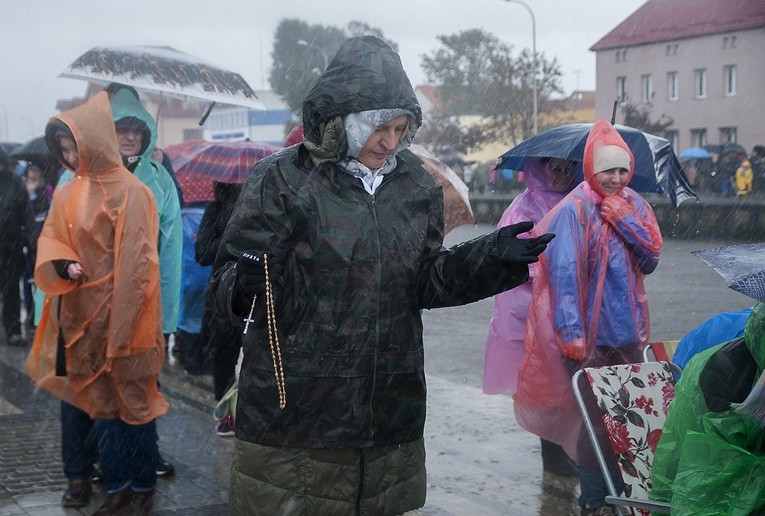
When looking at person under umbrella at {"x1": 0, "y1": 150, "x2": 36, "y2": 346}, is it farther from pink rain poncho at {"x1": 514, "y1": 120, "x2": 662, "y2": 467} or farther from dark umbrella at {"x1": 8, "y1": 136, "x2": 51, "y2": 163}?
pink rain poncho at {"x1": 514, "y1": 120, "x2": 662, "y2": 467}

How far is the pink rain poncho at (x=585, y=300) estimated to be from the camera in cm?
521

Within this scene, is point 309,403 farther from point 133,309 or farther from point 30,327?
point 30,327

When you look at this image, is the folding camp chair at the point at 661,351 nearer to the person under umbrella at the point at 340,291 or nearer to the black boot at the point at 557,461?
the black boot at the point at 557,461

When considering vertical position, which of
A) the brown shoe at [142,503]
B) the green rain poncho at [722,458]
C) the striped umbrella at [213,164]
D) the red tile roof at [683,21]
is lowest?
the brown shoe at [142,503]

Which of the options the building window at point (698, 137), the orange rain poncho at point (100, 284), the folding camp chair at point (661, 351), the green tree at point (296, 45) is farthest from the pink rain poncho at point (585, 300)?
the green tree at point (296, 45)

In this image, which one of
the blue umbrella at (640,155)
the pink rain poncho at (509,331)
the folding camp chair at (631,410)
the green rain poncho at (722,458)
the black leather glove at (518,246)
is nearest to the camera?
the green rain poncho at (722,458)

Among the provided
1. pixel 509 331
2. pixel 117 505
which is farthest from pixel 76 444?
pixel 509 331

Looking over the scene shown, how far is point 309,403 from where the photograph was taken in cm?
326

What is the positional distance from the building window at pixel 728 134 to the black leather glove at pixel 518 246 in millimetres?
55498

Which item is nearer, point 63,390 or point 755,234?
point 63,390

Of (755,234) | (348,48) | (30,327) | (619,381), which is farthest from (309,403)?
(755,234)

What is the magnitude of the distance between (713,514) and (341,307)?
45.4 inches

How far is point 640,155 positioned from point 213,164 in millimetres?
2751

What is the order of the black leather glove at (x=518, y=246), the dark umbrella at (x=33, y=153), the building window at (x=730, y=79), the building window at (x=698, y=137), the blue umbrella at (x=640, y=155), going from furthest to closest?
1. the building window at (x=698, y=137)
2. the building window at (x=730, y=79)
3. the dark umbrella at (x=33, y=153)
4. the blue umbrella at (x=640, y=155)
5. the black leather glove at (x=518, y=246)
